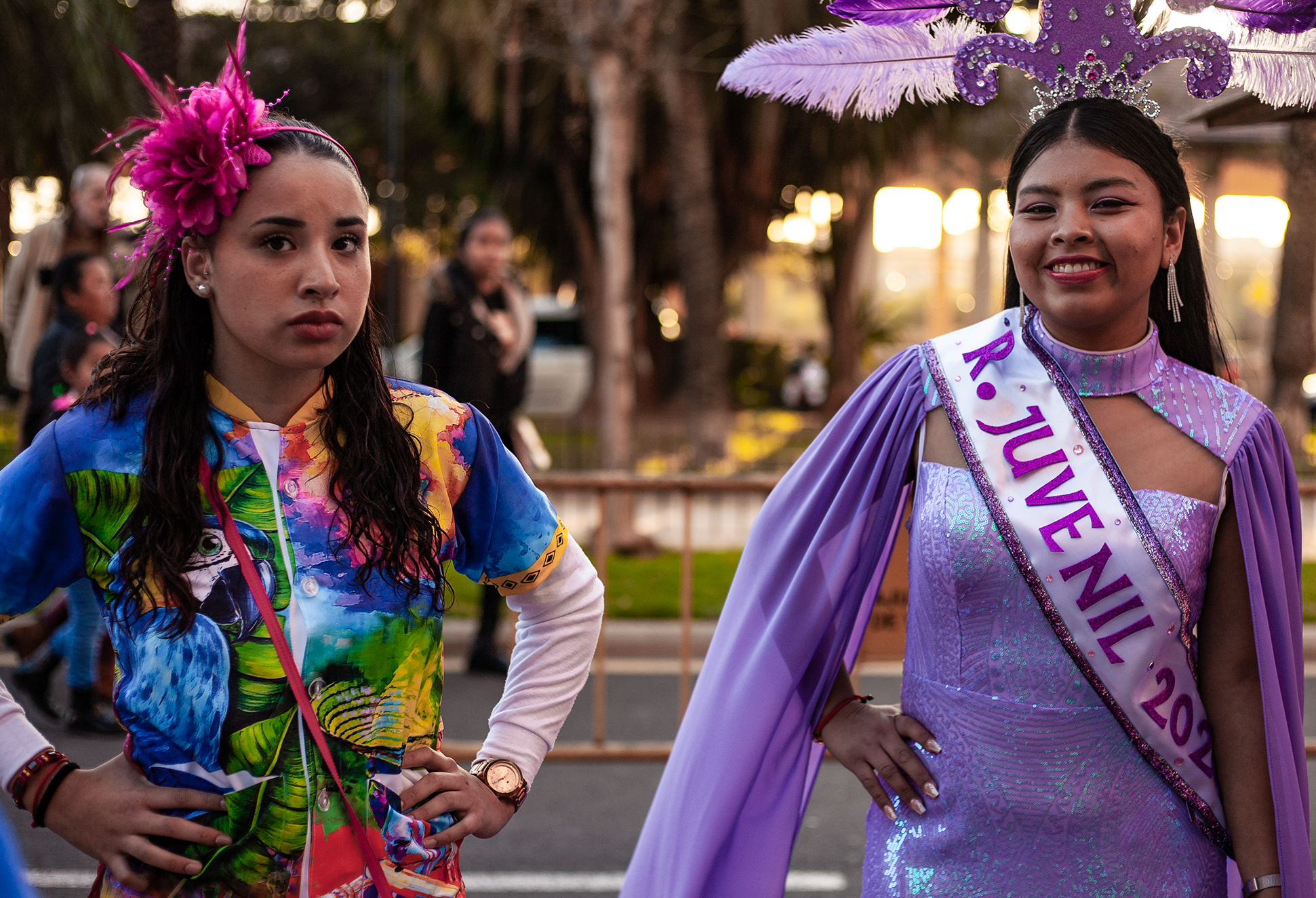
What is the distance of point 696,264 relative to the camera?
550 inches

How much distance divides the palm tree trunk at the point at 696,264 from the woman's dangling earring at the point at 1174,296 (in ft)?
36.4

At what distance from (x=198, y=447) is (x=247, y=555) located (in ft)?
0.50

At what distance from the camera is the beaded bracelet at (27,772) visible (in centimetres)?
170

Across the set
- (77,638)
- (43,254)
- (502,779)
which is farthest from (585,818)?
(43,254)

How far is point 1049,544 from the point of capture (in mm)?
1925

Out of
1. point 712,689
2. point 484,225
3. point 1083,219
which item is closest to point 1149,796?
point 712,689

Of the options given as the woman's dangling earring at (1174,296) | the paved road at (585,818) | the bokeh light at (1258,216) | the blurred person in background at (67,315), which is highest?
the bokeh light at (1258,216)

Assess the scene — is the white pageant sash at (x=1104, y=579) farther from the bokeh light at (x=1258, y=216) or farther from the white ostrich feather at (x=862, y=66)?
the bokeh light at (x=1258, y=216)

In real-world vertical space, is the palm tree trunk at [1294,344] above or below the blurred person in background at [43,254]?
below

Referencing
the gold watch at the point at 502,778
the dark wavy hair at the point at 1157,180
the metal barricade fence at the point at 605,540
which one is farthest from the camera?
the metal barricade fence at the point at 605,540

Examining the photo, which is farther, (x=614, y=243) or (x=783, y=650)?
(x=614, y=243)

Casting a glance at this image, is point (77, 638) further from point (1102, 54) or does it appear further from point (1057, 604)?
point (1102, 54)

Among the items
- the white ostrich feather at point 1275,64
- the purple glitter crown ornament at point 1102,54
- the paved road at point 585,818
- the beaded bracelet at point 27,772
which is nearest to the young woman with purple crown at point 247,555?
the beaded bracelet at point 27,772

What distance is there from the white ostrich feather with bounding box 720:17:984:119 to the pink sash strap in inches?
48.4
